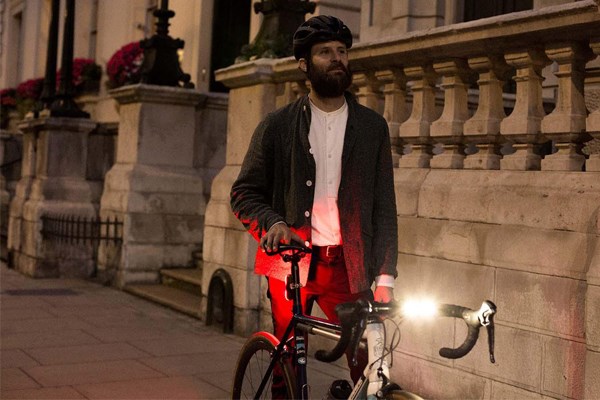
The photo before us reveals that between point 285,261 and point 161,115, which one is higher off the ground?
point 161,115

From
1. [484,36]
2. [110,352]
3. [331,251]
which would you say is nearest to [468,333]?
[331,251]

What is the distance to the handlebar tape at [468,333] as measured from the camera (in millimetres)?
2832

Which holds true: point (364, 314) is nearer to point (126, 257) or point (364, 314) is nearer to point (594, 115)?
point (594, 115)

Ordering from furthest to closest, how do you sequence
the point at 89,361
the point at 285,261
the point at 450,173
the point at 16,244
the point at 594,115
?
1. the point at 16,244
2. the point at 89,361
3. the point at 450,173
4. the point at 594,115
5. the point at 285,261

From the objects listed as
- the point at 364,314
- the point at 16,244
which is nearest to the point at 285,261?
the point at 364,314

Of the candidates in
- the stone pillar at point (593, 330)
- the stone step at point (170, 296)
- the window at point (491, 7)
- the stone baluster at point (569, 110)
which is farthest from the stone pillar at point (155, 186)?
the stone pillar at point (593, 330)

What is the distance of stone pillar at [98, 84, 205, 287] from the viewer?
442 inches

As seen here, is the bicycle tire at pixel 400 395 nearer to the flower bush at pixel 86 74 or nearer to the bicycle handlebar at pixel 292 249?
the bicycle handlebar at pixel 292 249

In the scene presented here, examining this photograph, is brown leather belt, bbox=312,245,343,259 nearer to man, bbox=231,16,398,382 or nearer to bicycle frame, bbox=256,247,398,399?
man, bbox=231,16,398,382

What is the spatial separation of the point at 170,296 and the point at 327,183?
262 inches

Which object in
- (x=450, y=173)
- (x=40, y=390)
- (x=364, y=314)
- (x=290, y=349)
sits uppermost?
(x=450, y=173)

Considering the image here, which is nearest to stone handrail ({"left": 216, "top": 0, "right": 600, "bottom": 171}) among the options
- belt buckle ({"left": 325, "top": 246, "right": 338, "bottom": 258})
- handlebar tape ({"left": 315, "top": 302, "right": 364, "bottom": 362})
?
belt buckle ({"left": 325, "top": 246, "right": 338, "bottom": 258})

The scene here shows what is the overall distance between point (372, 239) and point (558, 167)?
1791 mm

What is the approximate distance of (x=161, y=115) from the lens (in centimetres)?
1136
